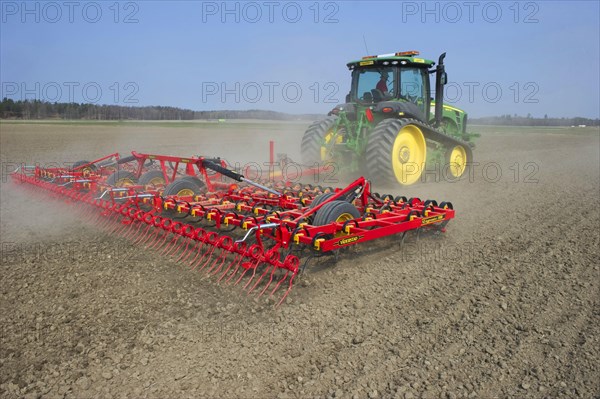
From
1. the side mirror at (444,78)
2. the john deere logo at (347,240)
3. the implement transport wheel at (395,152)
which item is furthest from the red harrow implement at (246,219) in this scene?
the side mirror at (444,78)

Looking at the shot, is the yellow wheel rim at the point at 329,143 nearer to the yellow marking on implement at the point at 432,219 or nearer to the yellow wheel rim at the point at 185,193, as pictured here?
the yellow wheel rim at the point at 185,193

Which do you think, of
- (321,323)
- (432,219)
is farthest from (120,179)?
(321,323)

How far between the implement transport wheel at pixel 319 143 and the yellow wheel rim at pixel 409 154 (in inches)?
50.8

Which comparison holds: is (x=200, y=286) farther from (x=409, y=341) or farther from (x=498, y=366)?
(x=498, y=366)

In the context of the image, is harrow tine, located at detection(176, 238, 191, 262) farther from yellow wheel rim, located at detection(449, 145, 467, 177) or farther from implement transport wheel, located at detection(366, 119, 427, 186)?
yellow wheel rim, located at detection(449, 145, 467, 177)

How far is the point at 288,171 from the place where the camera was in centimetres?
788

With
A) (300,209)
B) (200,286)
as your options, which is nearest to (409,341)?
(200,286)

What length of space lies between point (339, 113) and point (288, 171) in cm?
147

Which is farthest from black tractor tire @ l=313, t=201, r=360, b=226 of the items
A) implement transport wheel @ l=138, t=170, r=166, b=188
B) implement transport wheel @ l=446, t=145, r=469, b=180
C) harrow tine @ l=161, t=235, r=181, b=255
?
implement transport wheel @ l=446, t=145, r=469, b=180

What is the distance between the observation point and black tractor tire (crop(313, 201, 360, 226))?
13.1 feet

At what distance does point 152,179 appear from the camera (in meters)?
6.56

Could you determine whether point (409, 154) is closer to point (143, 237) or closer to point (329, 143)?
point (329, 143)

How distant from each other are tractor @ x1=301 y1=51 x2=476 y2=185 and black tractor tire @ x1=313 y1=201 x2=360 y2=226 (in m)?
3.33

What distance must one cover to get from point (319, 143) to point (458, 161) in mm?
3025
